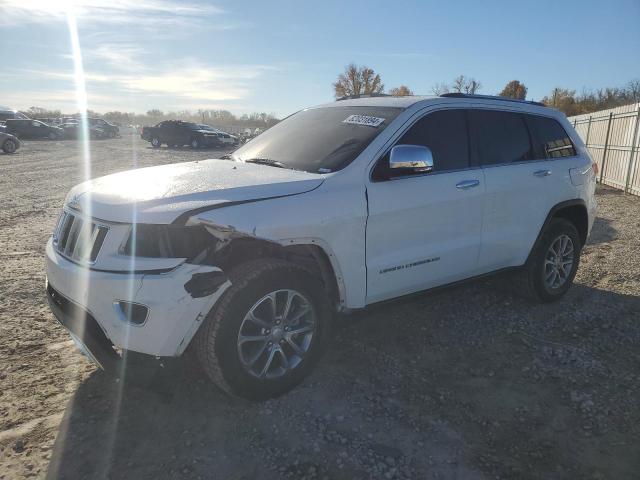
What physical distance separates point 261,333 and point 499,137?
2690 millimetres

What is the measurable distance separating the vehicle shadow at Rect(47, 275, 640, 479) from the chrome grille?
2.20 feet

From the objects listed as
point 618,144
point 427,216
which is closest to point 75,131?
point 618,144

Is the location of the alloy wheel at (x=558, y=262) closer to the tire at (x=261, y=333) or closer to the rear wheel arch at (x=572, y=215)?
the rear wheel arch at (x=572, y=215)

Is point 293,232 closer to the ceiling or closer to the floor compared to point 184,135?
closer to the floor

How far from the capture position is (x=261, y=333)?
9.67 ft

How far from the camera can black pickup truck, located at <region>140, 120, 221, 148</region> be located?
3106cm

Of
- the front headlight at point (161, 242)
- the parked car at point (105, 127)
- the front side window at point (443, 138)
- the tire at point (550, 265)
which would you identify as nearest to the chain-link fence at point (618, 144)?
the tire at point (550, 265)

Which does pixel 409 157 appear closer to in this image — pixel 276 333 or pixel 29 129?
pixel 276 333

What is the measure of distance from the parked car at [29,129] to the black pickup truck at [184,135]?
11.0 m

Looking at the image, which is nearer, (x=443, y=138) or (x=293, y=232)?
(x=293, y=232)

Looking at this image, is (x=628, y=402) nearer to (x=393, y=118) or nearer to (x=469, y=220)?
(x=469, y=220)

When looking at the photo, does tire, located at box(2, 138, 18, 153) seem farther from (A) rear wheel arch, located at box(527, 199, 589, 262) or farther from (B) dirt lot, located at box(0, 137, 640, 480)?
(A) rear wheel arch, located at box(527, 199, 589, 262)

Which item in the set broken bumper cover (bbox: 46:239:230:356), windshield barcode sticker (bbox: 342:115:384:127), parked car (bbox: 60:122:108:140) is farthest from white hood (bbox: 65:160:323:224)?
parked car (bbox: 60:122:108:140)

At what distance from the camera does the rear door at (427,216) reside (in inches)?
130
